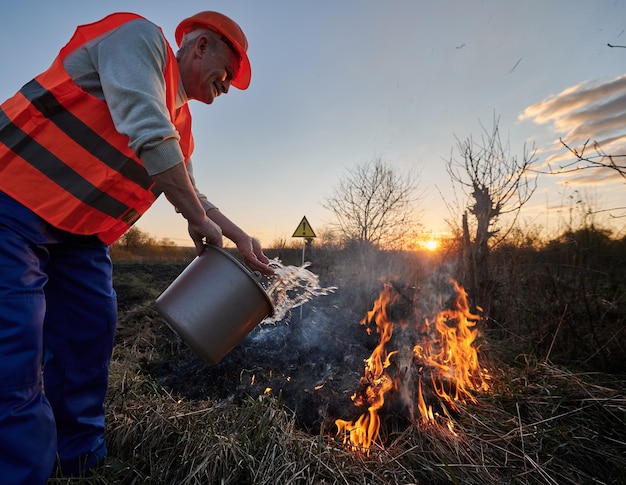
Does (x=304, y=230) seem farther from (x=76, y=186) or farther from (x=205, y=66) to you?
(x=76, y=186)

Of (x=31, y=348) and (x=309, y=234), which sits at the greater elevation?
(x=309, y=234)

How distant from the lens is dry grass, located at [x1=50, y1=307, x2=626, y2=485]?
72.9 inches

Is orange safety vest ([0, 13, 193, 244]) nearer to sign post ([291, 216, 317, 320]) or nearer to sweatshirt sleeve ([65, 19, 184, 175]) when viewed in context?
sweatshirt sleeve ([65, 19, 184, 175])

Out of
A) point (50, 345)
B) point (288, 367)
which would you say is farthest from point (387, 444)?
point (50, 345)

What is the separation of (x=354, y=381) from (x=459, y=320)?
1596mm

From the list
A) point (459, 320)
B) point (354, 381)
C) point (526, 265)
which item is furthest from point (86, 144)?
point (526, 265)

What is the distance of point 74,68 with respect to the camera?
1.47 meters

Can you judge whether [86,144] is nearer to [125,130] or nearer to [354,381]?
[125,130]

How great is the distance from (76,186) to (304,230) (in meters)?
5.87

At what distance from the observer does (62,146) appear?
1.46 meters

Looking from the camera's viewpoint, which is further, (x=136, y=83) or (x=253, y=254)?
(x=253, y=254)

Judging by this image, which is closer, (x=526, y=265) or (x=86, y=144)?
(x=86, y=144)

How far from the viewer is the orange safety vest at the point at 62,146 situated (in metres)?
1.44

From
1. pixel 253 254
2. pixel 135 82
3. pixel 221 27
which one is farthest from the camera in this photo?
pixel 253 254
